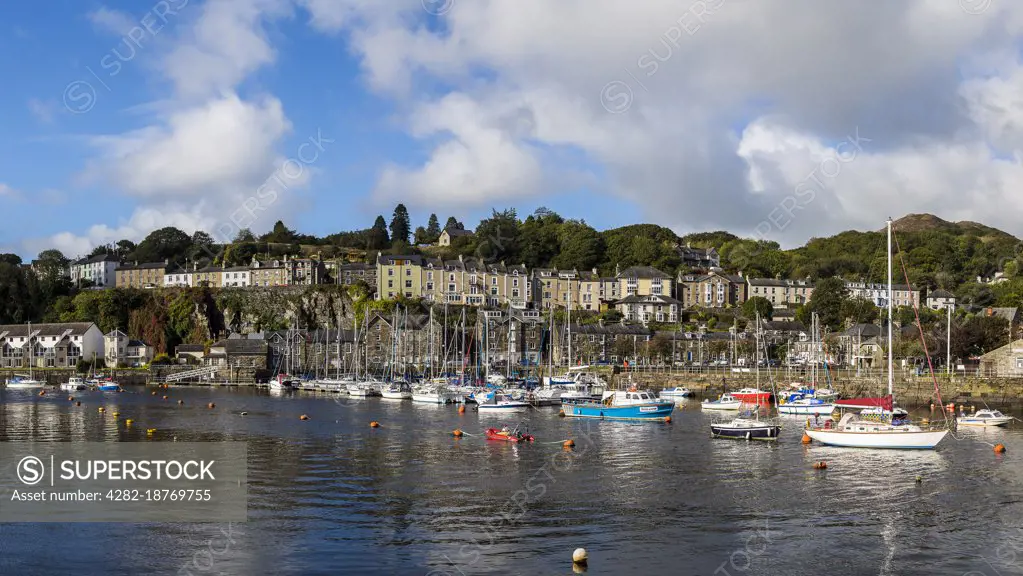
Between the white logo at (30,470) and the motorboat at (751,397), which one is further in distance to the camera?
the motorboat at (751,397)

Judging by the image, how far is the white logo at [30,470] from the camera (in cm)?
3317

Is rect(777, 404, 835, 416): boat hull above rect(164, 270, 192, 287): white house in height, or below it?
below

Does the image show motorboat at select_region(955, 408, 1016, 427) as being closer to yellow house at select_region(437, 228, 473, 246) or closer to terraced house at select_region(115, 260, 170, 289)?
yellow house at select_region(437, 228, 473, 246)

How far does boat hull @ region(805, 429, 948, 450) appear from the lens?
41.6m

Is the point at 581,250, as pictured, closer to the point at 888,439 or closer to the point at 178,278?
the point at 178,278

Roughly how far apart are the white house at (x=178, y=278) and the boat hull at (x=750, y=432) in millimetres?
115698

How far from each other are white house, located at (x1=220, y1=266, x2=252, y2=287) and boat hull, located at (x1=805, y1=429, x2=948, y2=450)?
11344 cm

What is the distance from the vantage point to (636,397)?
58406mm

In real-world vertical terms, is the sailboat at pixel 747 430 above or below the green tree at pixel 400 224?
below

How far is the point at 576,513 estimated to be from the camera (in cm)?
2792

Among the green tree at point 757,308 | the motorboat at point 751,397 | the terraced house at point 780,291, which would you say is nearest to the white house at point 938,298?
the terraced house at point 780,291

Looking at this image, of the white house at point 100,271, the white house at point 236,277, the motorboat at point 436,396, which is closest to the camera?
the motorboat at point 436,396

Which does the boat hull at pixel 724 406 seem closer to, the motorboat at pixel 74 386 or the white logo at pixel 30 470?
the white logo at pixel 30 470

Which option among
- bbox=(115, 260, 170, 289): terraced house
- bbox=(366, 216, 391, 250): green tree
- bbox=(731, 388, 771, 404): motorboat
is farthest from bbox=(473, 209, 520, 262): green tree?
bbox=(731, 388, 771, 404): motorboat
